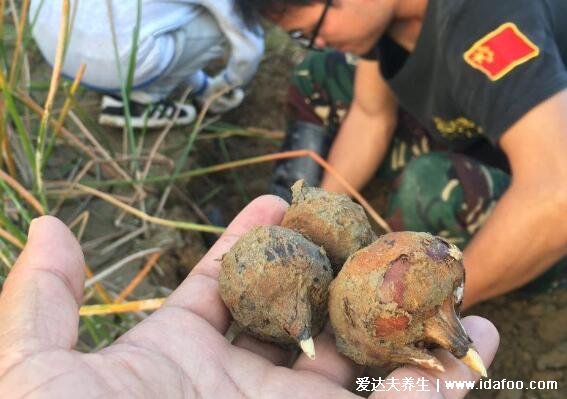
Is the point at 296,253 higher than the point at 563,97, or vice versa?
the point at 563,97

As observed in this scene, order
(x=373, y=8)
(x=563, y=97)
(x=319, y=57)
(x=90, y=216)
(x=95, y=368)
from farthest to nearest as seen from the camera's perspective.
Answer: (x=319, y=57) → (x=90, y=216) → (x=373, y=8) → (x=563, y=97) → (x=95, y=368)

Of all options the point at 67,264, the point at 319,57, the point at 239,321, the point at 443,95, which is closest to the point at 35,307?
the point at 67,264

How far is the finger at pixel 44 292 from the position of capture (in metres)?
0.82

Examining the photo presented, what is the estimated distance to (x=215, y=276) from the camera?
3.61 feet

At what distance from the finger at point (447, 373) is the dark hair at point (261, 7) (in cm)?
90

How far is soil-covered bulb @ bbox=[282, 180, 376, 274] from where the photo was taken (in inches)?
41.7

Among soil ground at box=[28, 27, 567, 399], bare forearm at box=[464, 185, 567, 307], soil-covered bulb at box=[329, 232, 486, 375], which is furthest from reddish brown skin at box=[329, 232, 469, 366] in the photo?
soil ground at box=[28, 27, 567, 399]

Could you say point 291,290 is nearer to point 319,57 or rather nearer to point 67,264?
point 67,264

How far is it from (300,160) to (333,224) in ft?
3.39

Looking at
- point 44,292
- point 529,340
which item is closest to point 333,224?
point 44,292

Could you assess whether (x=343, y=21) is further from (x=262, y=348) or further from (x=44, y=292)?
(x=44, y=292)

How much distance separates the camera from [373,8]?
1572 mm

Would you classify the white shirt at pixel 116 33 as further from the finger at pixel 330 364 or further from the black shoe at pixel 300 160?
the finger at pixel 330 364

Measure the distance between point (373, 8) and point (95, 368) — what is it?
3.63 ft
